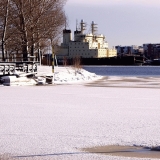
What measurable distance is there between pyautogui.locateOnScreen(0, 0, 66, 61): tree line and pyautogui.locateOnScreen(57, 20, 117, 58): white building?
81.8 metres

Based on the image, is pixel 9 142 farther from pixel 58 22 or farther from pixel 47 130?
pixel 58 22

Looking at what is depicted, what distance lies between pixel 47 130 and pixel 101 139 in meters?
1.49

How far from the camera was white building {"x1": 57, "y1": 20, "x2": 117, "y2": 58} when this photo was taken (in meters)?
132

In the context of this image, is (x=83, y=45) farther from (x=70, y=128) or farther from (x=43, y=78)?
(x=70, y=128)

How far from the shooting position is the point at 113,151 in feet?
29.8

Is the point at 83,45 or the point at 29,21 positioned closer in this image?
the point at 29,21

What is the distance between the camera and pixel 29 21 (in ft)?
152

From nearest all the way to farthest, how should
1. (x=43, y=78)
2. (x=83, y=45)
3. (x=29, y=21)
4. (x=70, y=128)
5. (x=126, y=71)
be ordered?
1. (x=70, y=128)
2. (x=43, y=78)
3. (x=29, y=21)
4. (x=126, y=71)
5. (x=83, y=45)

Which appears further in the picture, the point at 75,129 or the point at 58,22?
the point at 58,22

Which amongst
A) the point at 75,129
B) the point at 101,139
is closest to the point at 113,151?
the point at 101,139

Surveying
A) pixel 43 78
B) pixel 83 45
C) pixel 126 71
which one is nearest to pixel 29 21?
pixel 43 78

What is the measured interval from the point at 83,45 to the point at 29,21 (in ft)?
288

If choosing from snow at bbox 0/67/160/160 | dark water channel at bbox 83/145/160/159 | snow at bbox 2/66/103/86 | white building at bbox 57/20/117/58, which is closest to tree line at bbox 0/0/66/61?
snow at bbox 2/66/103/86

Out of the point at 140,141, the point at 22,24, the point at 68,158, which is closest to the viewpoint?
the point at 68,158
